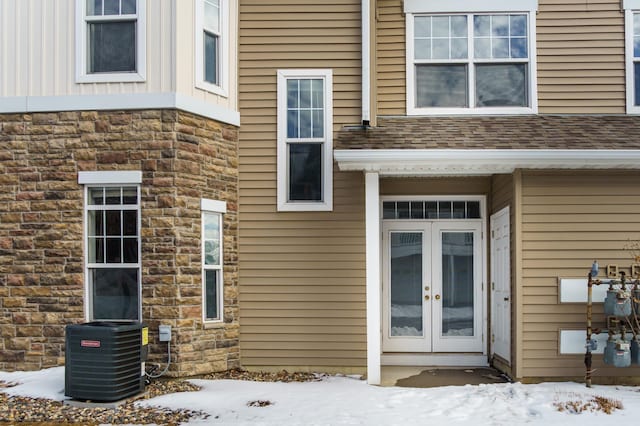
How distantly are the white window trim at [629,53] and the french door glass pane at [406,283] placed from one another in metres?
3.55

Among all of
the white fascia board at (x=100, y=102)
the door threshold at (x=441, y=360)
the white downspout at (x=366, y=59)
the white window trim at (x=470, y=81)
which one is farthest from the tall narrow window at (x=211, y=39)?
the door threshold at (x=441, y=360)

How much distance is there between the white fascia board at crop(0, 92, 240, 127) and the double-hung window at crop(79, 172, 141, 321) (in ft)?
2.81

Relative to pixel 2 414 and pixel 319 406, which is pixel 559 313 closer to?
pixel 319 406

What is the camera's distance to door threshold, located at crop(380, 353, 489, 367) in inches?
400

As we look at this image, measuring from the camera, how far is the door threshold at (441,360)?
10172mm

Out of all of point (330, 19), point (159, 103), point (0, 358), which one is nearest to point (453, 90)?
point (330, 19)

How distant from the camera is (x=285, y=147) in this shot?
9.72 meters

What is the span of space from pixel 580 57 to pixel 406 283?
414 cm

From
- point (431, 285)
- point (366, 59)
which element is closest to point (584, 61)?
point (366, 59)

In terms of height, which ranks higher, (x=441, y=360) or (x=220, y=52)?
(x=220, y=52)

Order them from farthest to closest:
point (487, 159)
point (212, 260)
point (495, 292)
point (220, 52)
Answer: point (495, 292), point (220, 52), point (212, 260), point (487, 159)

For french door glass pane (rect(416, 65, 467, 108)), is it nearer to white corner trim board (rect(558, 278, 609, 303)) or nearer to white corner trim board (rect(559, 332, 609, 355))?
white corner trim board (rect(558, 278, 609, 303))

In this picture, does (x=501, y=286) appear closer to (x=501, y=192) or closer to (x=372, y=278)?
(x=501, y=192)

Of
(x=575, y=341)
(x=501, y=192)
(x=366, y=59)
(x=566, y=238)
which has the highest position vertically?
(x=366, y=59)
